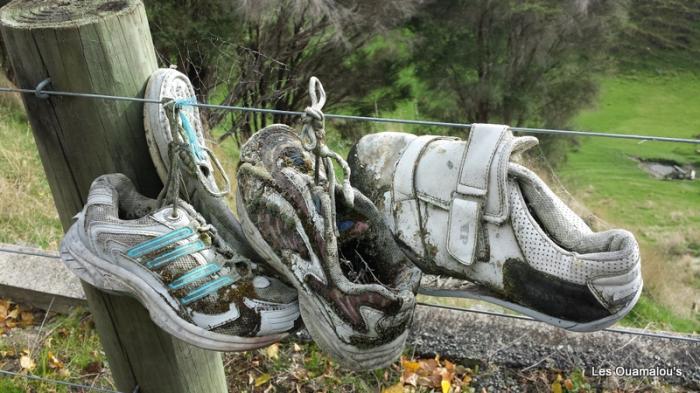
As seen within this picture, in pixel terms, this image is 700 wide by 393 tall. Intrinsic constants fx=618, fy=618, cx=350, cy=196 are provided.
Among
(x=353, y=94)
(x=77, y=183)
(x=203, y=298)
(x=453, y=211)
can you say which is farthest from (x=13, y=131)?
(x=353, y=94)

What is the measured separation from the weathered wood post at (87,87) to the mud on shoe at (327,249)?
0.88 feet

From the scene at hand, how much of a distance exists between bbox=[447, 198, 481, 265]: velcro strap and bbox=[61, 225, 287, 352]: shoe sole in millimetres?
364

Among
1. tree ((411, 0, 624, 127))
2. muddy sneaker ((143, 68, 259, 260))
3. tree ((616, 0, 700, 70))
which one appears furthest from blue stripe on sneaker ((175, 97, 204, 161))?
tree ((616, 0, 700, 70))

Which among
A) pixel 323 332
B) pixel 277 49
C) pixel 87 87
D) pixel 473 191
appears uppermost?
pixel 87 87

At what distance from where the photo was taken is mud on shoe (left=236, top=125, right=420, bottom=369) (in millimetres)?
1017

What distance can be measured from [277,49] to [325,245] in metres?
6.47

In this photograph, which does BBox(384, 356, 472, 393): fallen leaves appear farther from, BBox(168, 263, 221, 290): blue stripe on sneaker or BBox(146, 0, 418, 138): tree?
BBox(146, 0, 418, 138): tree

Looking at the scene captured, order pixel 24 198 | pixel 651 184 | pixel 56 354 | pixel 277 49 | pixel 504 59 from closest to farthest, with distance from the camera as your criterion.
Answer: pixel 56 354 → pixel 24 198 → pixel 277 49 → pixel 651 184 → pixel 504 59

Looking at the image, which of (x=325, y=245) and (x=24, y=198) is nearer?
(x=325, y=245)

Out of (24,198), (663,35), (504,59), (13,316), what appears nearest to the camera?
(13,316)

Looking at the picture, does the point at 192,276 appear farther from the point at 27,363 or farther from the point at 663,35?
the point at 663,35

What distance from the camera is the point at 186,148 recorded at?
1.09 metres

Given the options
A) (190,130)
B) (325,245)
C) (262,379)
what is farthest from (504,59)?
(325,245)

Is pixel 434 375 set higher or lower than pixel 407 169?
lower
